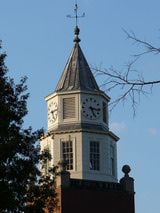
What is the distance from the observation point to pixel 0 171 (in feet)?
95.1

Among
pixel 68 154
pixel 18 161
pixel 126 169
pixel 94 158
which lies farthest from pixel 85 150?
pixel 18 161

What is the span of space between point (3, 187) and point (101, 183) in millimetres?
25237

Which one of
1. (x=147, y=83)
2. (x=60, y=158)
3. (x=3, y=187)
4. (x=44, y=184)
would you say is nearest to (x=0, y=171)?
(x=3, y=187)

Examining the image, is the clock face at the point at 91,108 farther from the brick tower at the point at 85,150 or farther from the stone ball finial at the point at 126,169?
the stone ball finial at the point at 126,169

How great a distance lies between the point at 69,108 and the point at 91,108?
4.26 feet

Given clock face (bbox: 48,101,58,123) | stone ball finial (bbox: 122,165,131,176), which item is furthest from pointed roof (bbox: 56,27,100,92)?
stone ball finial (bbox: 122,165,131,176)

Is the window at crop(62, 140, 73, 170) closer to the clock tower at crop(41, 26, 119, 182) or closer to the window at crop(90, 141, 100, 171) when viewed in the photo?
the clock tower at crop(41, 26, 119, 182)

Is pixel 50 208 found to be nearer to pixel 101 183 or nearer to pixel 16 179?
pixel 16 179

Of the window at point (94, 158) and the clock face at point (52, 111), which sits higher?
the clock face at point (52, 111)

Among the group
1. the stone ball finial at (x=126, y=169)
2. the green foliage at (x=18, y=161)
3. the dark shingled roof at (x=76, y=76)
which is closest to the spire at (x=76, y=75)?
the dark shingled roof at (x=76, y=76)

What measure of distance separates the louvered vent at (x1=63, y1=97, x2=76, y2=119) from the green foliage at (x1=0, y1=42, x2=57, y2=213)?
70.1 feet

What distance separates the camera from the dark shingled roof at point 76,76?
55.3m

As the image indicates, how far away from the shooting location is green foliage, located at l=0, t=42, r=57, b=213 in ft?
95.7

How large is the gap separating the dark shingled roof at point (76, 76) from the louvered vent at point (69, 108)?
79cm
